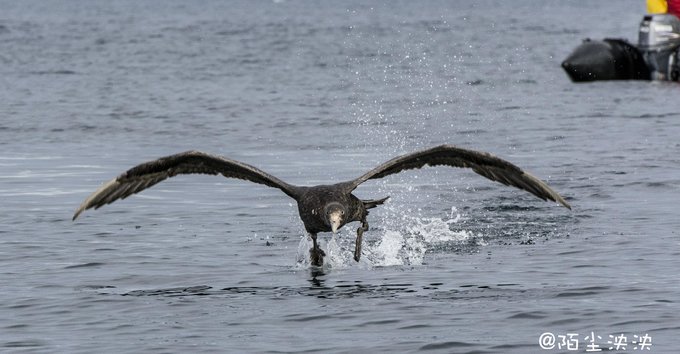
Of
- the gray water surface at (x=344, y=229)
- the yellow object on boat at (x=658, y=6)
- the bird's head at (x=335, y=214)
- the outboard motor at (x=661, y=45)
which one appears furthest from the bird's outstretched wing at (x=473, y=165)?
the yellow object on boat at (x=658, y=6)

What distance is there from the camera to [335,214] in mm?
14594

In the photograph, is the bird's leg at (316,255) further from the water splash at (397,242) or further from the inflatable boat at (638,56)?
the inflatable boat at (638,56)

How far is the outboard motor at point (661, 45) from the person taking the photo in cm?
3825

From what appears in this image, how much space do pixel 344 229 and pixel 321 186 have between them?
12.3 feet

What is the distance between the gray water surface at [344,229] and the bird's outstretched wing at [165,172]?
95 centimetres

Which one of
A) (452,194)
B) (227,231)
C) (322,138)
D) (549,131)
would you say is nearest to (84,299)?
(227,231)

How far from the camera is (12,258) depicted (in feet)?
55.0

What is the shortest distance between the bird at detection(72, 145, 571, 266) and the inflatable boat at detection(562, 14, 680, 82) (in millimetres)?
23913

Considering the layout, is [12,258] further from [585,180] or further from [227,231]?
[585,180]

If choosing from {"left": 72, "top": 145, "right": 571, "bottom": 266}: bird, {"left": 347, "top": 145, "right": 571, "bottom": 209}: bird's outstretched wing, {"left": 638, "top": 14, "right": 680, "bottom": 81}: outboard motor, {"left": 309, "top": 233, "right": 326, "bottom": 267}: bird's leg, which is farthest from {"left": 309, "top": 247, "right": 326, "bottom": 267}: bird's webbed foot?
{"left": 638, "top": 14, "right": 680, "bottom": 81}: outboard motor

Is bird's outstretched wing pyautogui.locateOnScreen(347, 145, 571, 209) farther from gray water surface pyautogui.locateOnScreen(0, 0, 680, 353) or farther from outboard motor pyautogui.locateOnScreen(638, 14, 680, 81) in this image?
outboard motor pyautogui.locateOnScreen(638, 14, 680, 81)

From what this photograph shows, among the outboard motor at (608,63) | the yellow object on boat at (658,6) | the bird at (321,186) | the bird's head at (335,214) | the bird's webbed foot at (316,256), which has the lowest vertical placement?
the bird's webbed foot at (316,256)

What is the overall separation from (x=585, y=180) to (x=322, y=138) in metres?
7.90

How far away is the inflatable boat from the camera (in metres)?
38.5
